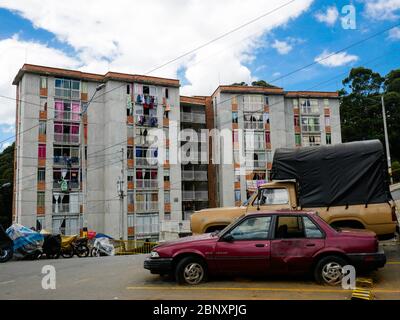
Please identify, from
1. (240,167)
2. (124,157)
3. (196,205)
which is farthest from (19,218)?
(240,167)

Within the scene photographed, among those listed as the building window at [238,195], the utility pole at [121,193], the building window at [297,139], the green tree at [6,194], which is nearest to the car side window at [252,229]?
the utility pole at [121,193]

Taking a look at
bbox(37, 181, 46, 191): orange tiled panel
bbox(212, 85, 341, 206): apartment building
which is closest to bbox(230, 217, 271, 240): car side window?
bbox(37, 181, 46, 191): orange tiled panel

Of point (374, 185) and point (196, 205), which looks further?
point (196, 205)

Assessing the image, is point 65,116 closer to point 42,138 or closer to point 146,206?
point 42,138

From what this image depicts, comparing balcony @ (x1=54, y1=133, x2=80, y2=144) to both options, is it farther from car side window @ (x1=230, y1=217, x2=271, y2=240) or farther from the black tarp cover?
car side window @ (x1=230, y1=217, x2=271, y2=240)

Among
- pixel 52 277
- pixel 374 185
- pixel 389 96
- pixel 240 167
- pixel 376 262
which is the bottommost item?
pixel 52 277

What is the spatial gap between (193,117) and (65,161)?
1677cm

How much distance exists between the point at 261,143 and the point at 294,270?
1538 inches

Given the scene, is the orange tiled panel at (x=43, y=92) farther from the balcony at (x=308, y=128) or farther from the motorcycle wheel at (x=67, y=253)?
the balcony at (x=308, y=128)

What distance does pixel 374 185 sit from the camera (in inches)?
348

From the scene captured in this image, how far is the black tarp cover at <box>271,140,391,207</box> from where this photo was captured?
8.87 meters

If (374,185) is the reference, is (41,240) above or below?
below
